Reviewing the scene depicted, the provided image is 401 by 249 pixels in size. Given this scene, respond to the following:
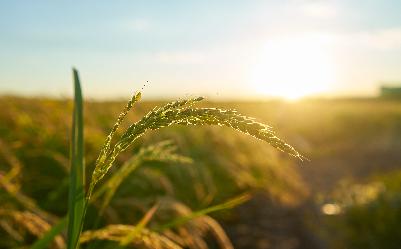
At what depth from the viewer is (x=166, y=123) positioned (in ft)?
2.54

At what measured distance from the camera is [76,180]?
1.18 metres

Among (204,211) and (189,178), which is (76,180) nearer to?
(204,211)

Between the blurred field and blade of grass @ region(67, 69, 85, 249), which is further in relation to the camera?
the blurred field

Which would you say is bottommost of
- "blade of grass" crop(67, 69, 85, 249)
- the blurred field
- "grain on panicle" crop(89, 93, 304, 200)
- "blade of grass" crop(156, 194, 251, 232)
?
the blurred field

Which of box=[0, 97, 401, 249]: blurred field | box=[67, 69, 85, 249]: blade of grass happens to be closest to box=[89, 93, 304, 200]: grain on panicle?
box=[67, 69, 85, 249]: blade of grass

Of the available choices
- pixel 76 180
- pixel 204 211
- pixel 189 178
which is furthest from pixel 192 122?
pixel 189 178

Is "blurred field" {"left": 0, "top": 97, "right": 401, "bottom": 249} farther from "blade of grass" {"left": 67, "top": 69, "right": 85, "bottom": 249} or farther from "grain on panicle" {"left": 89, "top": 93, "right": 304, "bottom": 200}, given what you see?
"grain on panicle" {"left": 89, "top": 93, "right": 304, "bottom": 200}

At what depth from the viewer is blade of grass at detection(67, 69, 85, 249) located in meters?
0.97

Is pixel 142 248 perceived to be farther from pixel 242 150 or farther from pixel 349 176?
pixel 349 176

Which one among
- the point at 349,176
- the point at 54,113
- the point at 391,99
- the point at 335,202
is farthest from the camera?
the point at 391,99

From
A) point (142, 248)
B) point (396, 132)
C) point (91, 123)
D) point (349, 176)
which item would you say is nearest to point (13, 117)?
point (91, 123)

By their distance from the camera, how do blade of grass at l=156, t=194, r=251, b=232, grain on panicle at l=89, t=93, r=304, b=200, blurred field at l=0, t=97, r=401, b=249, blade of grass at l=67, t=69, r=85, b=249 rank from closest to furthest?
grain on panicle at l=89, t=93, r=304, b=200
blade of grass at l=67, t=69, r=85, b=249
blade of grass at l=156, t=194, r=251, b=232
blurred field at l=0, t=97, r=401, b=249

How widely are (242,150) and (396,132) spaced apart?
60.0 ft

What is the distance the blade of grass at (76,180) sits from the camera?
97cm
